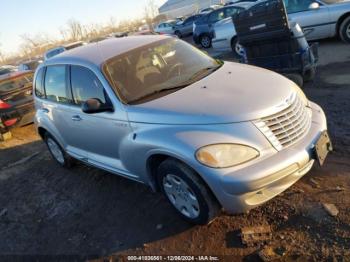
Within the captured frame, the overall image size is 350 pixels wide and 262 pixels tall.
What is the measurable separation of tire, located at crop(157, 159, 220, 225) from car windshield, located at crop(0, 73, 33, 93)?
21.4 ft

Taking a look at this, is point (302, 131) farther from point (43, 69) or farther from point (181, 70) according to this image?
point (43, 69)

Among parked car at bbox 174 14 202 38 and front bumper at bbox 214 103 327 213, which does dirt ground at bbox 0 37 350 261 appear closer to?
front bumper at bbox 214 103 327 213

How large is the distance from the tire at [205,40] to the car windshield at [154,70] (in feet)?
37.8

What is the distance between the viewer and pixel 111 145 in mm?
4012

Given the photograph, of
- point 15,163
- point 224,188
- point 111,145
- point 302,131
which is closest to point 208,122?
point 224,188

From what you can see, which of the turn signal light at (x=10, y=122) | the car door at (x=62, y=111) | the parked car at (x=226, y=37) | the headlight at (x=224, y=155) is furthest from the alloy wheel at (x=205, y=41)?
the headlight at (x=224, y=155)

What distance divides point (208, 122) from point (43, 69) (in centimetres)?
327

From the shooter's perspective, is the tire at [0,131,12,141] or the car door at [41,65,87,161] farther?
the tire at [0,131,12,141]

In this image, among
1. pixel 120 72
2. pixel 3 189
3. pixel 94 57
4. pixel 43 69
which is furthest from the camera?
pixel 3 189

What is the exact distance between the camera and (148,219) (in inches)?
151

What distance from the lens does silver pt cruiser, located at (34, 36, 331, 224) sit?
295 cm

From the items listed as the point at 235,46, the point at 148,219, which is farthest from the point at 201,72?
the point at 235,46

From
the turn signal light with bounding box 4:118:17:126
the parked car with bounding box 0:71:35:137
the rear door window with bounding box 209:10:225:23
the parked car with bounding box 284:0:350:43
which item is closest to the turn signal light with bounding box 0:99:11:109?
the parked car with bounding box 0:71:35:137

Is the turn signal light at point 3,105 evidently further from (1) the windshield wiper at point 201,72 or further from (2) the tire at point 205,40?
(2) the tire at point 205,40
